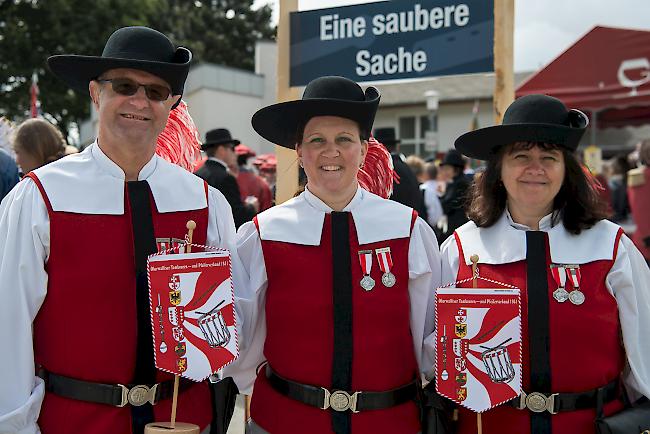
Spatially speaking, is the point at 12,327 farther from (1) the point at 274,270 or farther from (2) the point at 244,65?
(2) the point at 244,65

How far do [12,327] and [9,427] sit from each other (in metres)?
0.30

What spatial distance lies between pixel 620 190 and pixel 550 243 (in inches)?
334

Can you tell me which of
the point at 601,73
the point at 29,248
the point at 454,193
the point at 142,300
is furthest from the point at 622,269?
the point at 601,73

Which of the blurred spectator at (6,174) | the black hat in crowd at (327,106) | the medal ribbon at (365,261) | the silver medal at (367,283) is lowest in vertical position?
the silver medal at (367,283)

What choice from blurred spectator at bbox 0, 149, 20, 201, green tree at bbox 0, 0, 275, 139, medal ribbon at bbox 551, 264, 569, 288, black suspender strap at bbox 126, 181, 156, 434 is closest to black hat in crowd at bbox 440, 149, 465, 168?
blurred spectator at bbox 0, 149, 20, 201

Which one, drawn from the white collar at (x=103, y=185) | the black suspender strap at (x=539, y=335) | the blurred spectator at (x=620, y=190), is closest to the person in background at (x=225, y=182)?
the white collar at (x=103, y=185)

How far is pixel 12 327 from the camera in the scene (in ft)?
7.34

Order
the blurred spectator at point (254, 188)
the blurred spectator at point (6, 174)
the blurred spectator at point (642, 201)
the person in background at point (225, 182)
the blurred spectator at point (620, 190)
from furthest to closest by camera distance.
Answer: the blurred spectator at point (620, 190)
the blurred spectator at point (254, 188)
the blurred spectator at point (642, 201)
the person in background at point (225, 182)
the blurred spectator at point (6, 174)

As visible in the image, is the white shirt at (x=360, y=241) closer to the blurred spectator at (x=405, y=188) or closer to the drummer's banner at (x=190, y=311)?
the drummer's banner at (x=190, y=311)

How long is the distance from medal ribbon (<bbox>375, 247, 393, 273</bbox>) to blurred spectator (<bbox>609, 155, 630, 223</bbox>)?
8.35m

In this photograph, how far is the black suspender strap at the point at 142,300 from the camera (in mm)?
2363

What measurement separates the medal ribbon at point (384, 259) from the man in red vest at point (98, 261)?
64cm

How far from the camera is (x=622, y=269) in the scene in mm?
2564

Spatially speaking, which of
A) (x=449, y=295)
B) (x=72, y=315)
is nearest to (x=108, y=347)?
(x=72, y=315)
